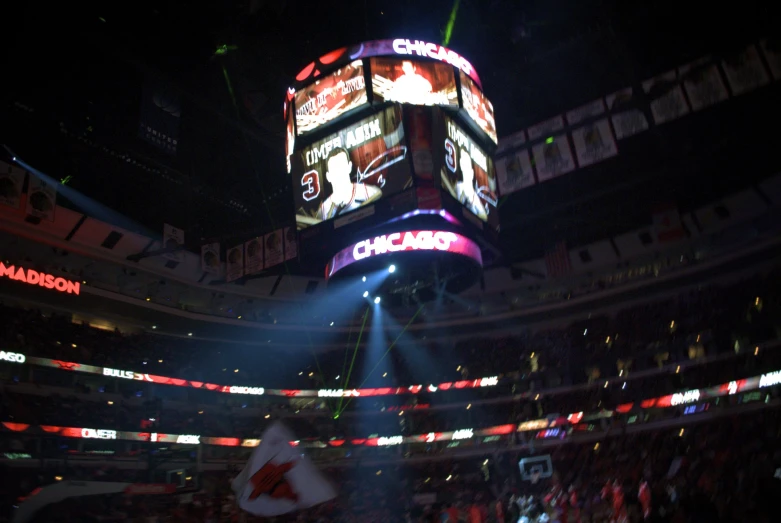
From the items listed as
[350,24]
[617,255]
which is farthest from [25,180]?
[617,255]

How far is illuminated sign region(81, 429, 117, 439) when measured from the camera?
63.6 feet

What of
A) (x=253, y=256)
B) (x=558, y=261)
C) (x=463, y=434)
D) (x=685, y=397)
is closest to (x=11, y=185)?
(x=253, y=256)

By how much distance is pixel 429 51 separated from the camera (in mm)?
12227

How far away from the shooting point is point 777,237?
848 inches

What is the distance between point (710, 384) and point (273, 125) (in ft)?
57.8

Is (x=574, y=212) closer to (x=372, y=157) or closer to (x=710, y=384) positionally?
(x=710, y=384)

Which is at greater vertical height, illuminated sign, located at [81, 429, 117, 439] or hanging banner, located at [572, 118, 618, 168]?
hanging banner, located at [572, 118, 618, 168]

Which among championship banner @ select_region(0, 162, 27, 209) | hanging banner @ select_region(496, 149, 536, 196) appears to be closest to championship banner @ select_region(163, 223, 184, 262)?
championship banner @ select_region(0, 162, 27, 209)

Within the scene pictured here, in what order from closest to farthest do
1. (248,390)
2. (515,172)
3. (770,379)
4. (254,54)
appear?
(254,54), (515,172), (770,379), (248,390)

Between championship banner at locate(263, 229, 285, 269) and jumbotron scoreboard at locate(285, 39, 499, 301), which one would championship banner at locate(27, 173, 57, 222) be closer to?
championship banner at locate(263, 229, 285, 269)

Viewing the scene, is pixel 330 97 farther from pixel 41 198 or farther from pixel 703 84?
pixel 41 198

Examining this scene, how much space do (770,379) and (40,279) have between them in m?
24.2

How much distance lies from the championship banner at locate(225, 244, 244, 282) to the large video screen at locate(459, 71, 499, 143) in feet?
36.7

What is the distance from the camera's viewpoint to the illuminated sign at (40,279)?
1877 centimetres
